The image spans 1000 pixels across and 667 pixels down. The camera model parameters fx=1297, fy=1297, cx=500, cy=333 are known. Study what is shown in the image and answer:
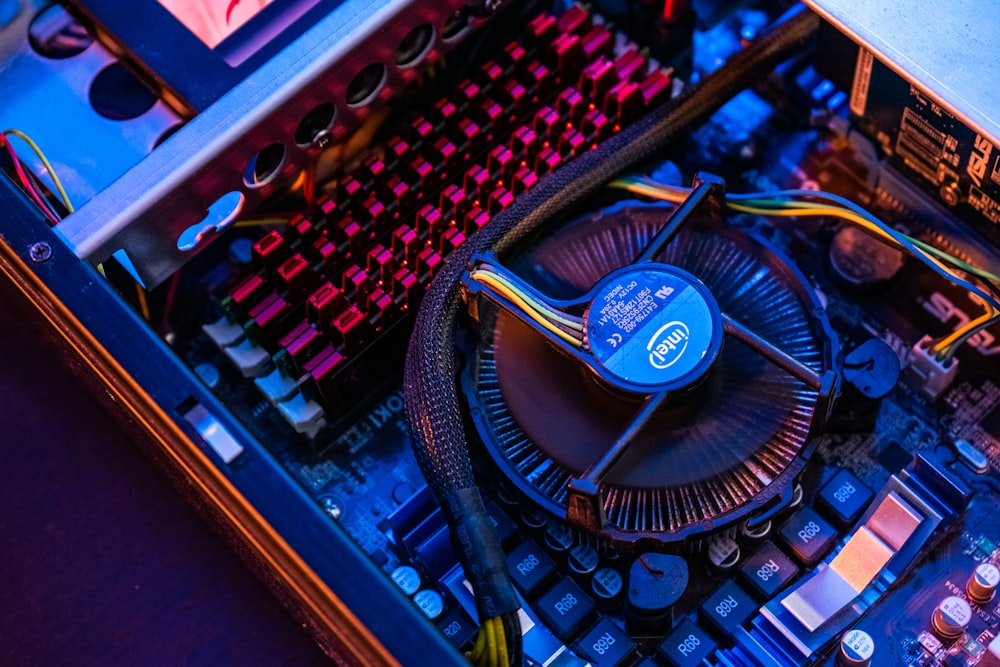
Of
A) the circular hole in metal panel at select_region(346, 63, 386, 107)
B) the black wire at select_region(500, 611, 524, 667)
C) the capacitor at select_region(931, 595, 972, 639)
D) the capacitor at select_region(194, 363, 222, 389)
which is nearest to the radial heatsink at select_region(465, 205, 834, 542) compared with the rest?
the black wire at select_region(500, 611, 524, 667)

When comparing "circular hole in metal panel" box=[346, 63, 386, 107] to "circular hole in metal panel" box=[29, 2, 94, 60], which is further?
"circular hole in metal panel" box=[29, 2, 94, 60]

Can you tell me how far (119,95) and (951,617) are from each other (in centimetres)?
194

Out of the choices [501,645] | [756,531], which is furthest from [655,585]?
[501,645]

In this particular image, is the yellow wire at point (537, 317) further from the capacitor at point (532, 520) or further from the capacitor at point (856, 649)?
the capacitor at point (856, 649)

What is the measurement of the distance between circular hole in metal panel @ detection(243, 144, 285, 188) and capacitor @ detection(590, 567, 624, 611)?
100 centimetres

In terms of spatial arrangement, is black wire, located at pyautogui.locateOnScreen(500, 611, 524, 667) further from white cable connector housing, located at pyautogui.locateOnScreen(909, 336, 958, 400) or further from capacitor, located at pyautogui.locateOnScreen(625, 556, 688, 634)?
white cable connector housing, located at pyautogui.locateOnScreen(909, 336, 958, 400)

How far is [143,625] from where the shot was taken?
2092mm

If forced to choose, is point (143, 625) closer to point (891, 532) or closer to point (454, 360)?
point (454, 360)

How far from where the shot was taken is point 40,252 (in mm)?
2250

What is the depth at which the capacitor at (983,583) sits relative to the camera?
2.35 m

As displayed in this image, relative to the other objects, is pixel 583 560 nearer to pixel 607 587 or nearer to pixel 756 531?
pixel 607 587

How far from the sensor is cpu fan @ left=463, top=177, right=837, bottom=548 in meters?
2.29

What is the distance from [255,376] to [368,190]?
46 cm

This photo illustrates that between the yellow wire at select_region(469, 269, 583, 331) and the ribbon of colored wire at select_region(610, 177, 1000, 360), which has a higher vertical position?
Result: the yellow wire at select_region(469, 269, 583, 331)
